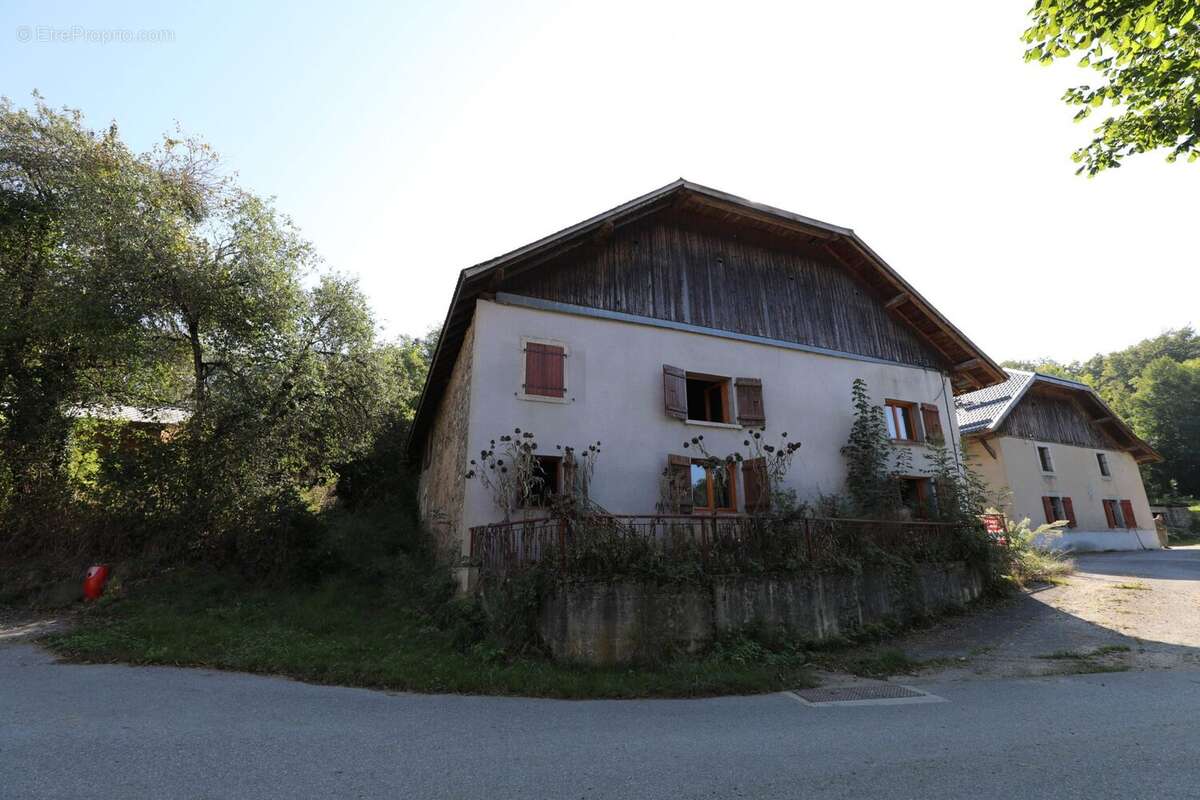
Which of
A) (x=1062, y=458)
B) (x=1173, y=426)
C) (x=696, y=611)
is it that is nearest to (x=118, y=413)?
(x=696, y=611)

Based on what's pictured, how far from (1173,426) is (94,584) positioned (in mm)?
57952

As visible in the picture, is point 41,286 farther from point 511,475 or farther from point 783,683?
point 783,683

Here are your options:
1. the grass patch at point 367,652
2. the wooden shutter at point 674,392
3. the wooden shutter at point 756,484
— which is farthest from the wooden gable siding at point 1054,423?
the grass patch at point 367,652

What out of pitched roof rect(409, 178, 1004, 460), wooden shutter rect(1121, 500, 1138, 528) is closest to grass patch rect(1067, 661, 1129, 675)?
pitched roof rect(409, 178, 1004, 460)

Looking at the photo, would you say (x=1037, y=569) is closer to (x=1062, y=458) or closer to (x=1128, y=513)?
(x=1062, y=458)

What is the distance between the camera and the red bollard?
1126 cm

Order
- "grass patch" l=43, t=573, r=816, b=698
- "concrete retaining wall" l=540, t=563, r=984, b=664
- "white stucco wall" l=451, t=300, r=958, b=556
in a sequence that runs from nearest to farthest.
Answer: "grass patch" l=43, t=573, r=816, b=698, "concrete retaining wall" l=540, t=563, r=984, b=664, "white stucco wall" l=451, t=300, r=958, b=556

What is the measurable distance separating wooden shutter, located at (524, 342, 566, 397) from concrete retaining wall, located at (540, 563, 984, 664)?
4.47 metres

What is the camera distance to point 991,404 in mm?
24688

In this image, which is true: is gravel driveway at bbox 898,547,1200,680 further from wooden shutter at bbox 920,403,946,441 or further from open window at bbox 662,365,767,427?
open window at bbox 662,365,767,427

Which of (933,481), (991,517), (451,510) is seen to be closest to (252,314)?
(451,510)

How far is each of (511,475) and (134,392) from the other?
1215 centimetres

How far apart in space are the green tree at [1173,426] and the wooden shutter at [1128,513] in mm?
18741

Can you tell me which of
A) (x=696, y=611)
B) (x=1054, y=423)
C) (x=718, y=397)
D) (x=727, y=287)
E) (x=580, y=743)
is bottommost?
(x=580, y=743)
